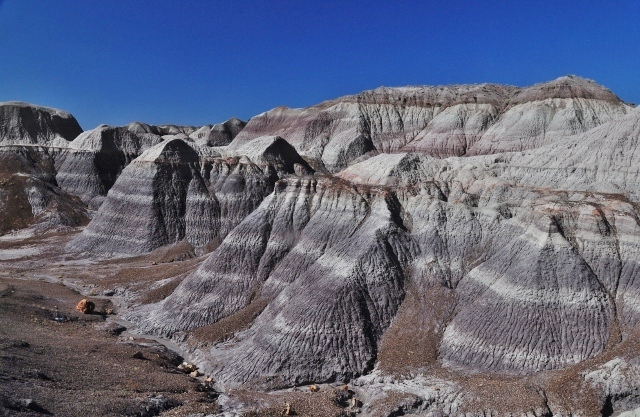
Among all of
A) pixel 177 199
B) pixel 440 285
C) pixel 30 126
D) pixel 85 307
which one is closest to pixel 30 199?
pixel 30 126

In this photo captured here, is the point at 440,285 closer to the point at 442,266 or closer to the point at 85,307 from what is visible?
the point at 442,266

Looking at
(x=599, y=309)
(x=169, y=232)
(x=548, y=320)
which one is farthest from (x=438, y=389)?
(x=169, y=232)

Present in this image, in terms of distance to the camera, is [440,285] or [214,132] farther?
[214,132]

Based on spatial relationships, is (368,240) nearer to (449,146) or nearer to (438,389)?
(438,389)

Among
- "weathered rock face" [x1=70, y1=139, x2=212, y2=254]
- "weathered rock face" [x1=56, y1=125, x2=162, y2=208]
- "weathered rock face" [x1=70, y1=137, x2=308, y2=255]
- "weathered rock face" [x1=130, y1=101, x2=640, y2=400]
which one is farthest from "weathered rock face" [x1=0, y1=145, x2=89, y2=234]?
"weathered rock face" [x1=130, y1=101, x2=640, y2=400]

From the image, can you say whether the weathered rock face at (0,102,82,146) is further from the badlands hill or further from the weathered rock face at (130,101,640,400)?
the weathered rock face at (130,101,640,400)
